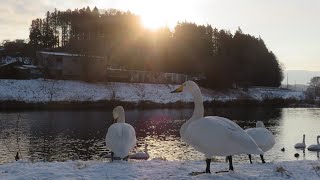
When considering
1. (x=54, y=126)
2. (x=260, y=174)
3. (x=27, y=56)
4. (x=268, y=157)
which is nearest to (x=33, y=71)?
(x=27, y=56)

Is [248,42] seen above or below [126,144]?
above

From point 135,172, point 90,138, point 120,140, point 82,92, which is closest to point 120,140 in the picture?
point 120,140

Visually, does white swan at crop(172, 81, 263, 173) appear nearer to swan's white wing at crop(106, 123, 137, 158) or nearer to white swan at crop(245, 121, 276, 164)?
swan's white wing at crop(106, 123, 137, 158)

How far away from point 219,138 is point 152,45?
4563 inches

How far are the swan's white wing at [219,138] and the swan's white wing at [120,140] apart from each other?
551cm

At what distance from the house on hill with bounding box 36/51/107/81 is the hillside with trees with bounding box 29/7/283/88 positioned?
6.45m

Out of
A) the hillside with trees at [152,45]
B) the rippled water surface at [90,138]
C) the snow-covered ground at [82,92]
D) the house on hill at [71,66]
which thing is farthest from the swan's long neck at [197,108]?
the hillside with trees at [152,45]

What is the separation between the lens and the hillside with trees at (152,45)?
113m

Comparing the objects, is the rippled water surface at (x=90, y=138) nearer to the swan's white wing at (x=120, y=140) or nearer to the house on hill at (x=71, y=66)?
the swan's white wing at (x=120, y=140)

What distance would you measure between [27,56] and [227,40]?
223 feet

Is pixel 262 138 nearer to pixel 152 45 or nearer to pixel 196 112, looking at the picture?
pixel 196 112

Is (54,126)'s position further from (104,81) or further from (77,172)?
(104,81)

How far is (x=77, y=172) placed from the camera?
Answer: 9.62m

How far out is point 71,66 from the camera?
311ft
